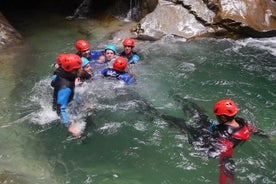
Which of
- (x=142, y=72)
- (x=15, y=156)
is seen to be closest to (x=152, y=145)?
(x=15, y=156)

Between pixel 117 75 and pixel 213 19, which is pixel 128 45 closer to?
pixel 117 75

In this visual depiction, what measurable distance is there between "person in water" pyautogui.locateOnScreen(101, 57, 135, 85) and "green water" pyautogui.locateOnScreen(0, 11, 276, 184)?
0.76 feet

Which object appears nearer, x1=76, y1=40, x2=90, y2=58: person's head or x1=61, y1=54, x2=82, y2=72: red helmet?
x1=61, y1=54, x2=82, y2=72: red helmet

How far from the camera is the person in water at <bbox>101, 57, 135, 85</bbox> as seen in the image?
302 inches

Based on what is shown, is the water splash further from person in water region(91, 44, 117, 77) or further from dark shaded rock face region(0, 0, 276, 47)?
person in water region(91, 44, 117, 77)

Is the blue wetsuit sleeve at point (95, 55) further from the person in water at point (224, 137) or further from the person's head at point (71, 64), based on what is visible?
the person in water at point (224, 137)

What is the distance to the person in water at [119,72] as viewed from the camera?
25.2 feet

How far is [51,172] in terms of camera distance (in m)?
5.62

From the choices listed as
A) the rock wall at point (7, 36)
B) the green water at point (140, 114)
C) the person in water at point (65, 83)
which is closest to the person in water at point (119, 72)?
the green water at point (140, 114)

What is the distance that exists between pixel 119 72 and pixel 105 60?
0.97 meters

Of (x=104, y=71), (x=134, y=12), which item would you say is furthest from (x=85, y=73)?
(x=134, y=12)

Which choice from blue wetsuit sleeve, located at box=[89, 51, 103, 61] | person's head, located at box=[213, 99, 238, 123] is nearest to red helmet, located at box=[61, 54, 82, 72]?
person's head, located at box=[213, 99, 238, 123]

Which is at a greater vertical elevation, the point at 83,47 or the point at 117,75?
the point at 83,47

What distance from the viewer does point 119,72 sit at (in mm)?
7809
